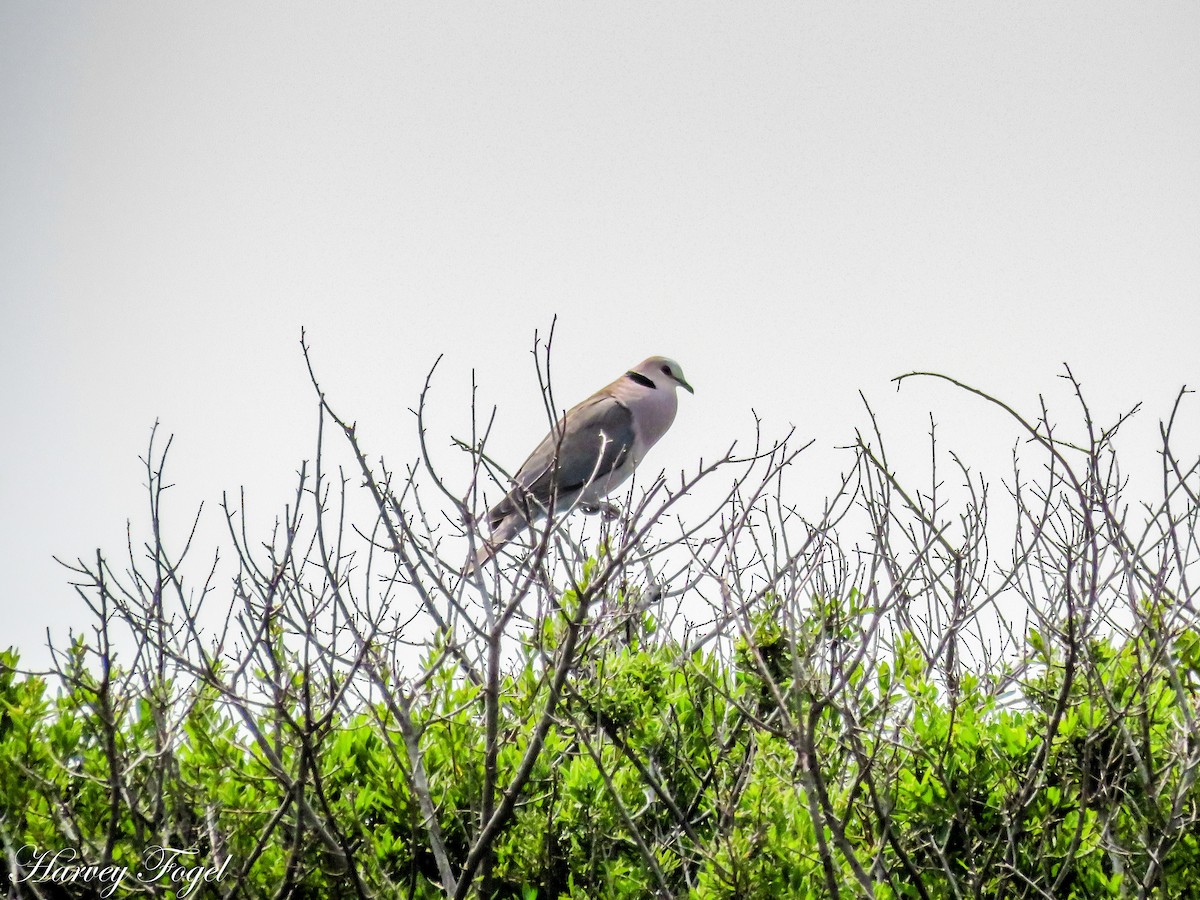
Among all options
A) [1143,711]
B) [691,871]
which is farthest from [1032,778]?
[691,871]

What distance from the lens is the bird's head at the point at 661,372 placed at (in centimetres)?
801

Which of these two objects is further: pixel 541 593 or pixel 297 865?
pixel 541 593

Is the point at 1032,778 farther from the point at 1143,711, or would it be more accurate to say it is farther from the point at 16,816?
the point at 16,816

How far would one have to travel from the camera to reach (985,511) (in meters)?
3.62

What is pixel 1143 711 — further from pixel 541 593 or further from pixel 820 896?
pixel 541 593

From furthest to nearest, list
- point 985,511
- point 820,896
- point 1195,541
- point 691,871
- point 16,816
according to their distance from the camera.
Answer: point 985,511 → point 1195,541 → point 16,816 → point 691,871 → point 820,896

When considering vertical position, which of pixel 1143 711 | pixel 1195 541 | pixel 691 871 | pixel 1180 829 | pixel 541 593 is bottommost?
pixel 691 871

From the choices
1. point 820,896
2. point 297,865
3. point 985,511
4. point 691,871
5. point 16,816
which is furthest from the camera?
point 985,511

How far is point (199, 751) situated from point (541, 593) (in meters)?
0.98

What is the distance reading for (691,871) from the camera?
102 inches

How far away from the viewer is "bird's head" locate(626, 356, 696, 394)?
315 inches

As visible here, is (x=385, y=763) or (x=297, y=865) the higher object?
(x=385, y=763)

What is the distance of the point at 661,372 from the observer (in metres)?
8.06

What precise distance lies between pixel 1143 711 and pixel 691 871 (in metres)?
1.09
